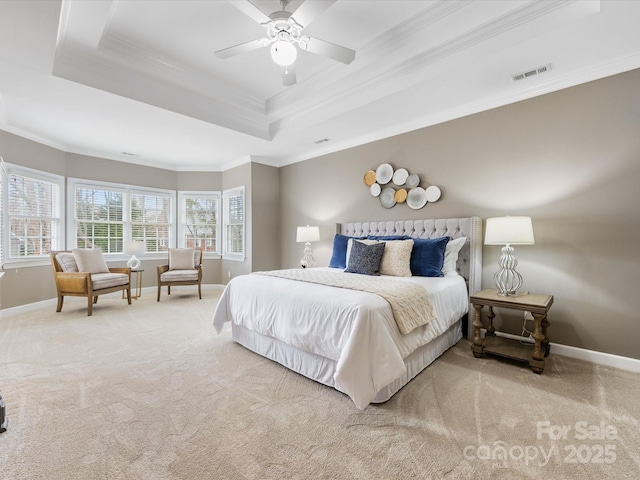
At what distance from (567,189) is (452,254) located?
4.12ft

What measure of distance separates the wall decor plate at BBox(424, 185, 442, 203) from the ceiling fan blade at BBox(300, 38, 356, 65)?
204 cm

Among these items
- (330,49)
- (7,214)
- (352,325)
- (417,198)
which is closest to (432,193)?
(417,198)

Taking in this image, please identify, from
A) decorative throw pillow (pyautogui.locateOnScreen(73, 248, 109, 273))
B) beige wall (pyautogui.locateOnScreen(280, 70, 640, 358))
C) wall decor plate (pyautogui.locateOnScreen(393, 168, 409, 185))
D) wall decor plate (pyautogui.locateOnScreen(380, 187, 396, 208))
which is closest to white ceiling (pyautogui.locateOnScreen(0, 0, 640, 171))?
beige wall (pyautogui.locateOnScreen(280, 70, 640, 358))

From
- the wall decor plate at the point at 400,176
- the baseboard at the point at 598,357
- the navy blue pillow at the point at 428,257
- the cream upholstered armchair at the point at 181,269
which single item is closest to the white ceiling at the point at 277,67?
the wall decor plate at the point at 400,176

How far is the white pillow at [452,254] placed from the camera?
3.45 metres

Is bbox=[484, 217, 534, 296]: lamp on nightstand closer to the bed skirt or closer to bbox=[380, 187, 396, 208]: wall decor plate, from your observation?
the bed skirt

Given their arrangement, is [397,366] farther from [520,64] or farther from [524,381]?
[520,64]

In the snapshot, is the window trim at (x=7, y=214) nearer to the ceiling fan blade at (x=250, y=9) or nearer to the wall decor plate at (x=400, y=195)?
the ceiling fan blade at (x=250, y=9)

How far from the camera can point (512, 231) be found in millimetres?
2758

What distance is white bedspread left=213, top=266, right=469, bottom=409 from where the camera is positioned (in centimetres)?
191

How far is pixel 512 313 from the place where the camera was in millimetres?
3266

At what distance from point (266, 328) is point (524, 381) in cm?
221

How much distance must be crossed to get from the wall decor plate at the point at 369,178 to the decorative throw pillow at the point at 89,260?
4.58m

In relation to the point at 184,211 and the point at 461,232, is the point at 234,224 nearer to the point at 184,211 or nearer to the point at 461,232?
the point at 184,211
